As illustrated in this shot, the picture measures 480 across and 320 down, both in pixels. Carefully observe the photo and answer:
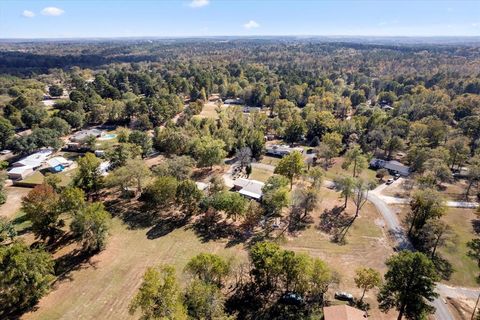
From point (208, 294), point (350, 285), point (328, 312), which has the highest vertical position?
point (208, 294)

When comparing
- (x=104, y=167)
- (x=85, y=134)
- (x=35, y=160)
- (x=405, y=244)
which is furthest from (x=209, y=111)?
(x=405, y=244)

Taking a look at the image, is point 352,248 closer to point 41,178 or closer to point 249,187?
point 249,187

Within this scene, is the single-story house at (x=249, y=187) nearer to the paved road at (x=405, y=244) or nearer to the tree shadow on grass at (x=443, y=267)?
the paved road at (x=405, y=244)

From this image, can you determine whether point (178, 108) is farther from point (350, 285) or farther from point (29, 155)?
point (350, 285)

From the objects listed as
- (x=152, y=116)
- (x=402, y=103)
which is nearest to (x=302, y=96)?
(x=402, y=103)

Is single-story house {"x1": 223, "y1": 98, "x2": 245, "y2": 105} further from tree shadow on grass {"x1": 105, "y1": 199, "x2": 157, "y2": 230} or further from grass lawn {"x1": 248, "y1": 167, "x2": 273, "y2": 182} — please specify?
tree shadow on grass {"x1": 105, "y1": 199, "x2": 157, "y2": 230}

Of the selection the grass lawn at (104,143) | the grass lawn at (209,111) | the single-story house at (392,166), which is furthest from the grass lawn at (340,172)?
the grass lawn at (104,143)
